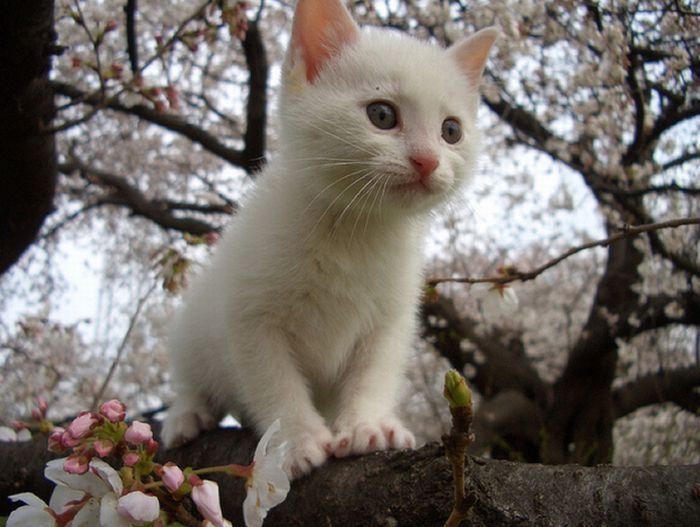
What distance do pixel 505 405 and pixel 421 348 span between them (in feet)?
5.26

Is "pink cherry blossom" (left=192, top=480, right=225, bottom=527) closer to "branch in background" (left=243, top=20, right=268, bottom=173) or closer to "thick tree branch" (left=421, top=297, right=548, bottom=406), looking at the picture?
"branch in background" (left=243, top=20, right=268, bottom=173)

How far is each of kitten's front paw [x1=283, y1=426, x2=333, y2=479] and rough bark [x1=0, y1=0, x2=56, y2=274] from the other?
1.60 m

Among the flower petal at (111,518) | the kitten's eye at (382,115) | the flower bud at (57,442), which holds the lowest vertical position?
the flower petal at (111,518)

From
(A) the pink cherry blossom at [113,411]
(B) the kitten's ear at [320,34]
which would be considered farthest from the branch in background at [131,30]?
(A) the pink cherry blossom at [113,411]

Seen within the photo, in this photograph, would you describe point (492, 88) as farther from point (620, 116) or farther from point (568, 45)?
point (620, 116)

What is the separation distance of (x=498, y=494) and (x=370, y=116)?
0.90 meters

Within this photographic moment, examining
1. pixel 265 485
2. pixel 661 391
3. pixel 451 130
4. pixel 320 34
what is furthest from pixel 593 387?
pixel 265 485

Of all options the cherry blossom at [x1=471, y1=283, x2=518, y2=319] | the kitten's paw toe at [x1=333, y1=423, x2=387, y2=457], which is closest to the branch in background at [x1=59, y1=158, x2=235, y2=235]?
the cherry blossom at [x1=471, y1=283, x2=518, y2=319]

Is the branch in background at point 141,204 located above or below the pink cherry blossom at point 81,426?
above

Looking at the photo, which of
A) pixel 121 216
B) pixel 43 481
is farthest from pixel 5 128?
pixel 121 216

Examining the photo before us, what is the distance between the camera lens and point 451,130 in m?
1.57

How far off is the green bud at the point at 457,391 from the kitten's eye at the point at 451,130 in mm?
983

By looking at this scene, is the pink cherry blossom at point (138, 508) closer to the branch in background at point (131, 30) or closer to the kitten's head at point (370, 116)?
the kitten's head at point (370, 116)

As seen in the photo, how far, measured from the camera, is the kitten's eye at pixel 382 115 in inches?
57.0
